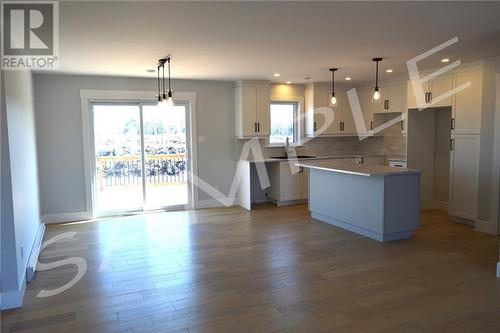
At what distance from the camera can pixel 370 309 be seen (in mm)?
3146

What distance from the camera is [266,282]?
3.74 meters

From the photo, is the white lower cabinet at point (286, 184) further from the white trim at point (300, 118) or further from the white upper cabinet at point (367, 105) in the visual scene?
the white upper cabinet at point (367, 105)

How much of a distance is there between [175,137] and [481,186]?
5.20 metres

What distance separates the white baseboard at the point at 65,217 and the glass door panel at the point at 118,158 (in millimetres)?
279

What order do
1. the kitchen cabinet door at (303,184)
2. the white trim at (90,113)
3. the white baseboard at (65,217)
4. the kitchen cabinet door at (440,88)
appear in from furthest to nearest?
1. the kitchen cabinet door at (303,184)
2. the white trim at (90,113)
3. the white baseboard at (65,217)
4. the kitchen cabinet door at (440,88)

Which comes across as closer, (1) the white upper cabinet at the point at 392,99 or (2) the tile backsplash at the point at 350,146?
(1) the white upper cabinet at the point at 392,99

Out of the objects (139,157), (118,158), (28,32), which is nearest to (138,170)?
(139,157)

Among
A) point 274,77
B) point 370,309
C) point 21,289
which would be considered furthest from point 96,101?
point 370,309

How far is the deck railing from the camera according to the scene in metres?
6.75

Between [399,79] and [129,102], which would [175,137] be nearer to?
[129,102]

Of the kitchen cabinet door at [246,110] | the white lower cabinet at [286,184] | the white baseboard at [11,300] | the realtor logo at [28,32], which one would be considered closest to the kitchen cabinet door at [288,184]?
the white lower cabinet at [286,184]

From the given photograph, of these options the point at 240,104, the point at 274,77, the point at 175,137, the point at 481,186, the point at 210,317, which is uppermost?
the point at 274,77

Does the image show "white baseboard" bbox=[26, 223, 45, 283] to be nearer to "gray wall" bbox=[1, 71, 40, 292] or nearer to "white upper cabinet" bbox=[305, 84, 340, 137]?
"gray wall" bbox=[1, 71, 40, 292]

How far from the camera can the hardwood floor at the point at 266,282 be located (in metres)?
2.98
